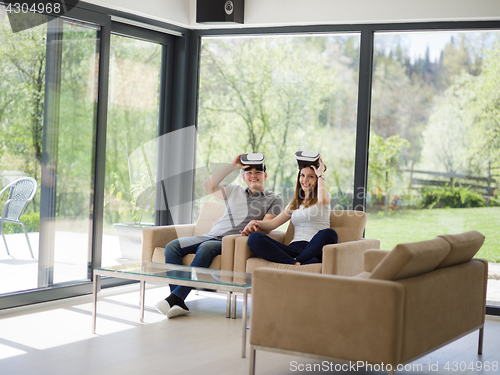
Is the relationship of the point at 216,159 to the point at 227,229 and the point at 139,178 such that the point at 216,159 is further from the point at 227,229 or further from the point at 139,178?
the point at 227,229

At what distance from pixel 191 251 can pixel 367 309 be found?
224 centimetres

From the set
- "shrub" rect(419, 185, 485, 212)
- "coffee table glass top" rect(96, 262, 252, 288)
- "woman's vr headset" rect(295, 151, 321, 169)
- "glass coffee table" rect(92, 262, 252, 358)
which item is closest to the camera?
"glass coffee table" rect(92, 262, 252, 358)

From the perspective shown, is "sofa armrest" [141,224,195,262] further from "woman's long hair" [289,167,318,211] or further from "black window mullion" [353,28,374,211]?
"black window mullion" [353,28,374,211]

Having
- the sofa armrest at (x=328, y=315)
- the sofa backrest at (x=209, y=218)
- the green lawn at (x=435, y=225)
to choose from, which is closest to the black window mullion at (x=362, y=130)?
the green lawn at (x=435, y=225)

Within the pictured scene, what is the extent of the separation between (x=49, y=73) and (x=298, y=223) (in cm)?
235

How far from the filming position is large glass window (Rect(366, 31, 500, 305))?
16.1 feet

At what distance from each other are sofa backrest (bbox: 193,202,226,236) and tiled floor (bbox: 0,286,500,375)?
0.79 meters

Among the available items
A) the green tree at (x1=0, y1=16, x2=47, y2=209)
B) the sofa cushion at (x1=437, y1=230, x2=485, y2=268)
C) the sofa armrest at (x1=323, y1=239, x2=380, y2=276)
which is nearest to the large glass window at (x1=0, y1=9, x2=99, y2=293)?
the green tree at (x1=0, y1=16, x2=47, y2=209)

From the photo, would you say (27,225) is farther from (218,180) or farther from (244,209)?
(244,209)

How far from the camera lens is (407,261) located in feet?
8.82

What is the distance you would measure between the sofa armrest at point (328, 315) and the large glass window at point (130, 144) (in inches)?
111

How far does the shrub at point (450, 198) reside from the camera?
4.95m

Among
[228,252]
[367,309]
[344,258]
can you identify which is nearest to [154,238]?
[228,252]

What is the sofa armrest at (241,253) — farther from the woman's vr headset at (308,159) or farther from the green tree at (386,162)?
the green tree at (386,162)
